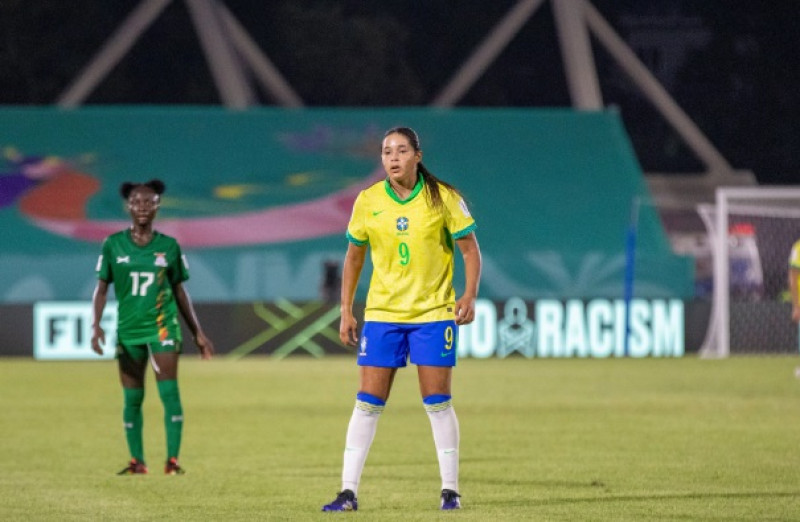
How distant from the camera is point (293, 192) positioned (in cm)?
3944

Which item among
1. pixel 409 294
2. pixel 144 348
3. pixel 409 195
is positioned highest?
pixel 409 195

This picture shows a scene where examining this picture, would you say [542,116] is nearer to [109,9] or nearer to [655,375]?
[655,375]

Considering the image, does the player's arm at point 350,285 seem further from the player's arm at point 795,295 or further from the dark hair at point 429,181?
the player's arm at point 795,295

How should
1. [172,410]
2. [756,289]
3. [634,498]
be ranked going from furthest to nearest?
[756,289], [172,410], [634,498]

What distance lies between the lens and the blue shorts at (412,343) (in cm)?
968

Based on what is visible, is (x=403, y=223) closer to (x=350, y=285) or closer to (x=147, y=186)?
(x=350, y=285)

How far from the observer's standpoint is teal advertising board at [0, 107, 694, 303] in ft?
115

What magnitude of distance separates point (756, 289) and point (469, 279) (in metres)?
28.1

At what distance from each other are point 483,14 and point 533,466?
5139 centimetres

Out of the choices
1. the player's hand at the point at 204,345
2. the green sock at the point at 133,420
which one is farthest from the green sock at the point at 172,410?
the player's hand at the point at 204,345

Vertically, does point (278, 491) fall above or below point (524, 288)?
below

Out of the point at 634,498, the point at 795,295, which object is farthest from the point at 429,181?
the point at 795,295

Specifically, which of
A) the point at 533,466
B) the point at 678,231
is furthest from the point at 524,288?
the point at 533,466

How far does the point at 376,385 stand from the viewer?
9711 millimetres
